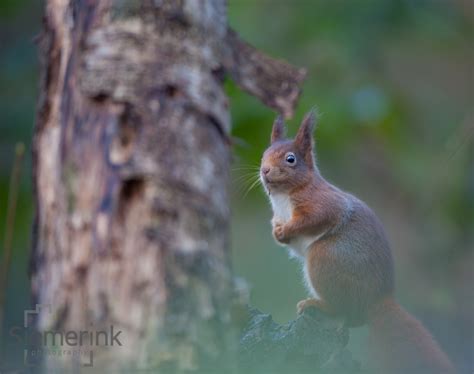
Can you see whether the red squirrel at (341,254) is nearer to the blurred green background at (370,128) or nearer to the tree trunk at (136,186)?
the tree trunk at (136,186)

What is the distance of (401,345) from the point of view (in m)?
4.01

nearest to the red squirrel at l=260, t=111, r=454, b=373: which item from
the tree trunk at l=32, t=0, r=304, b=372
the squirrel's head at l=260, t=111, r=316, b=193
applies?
the squirrel's head at l=260, t=111, r=316, b=193

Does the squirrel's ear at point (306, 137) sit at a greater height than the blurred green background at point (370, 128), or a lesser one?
lesser

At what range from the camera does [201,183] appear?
2629 mm

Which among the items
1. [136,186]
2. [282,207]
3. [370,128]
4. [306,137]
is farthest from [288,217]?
[370,128]

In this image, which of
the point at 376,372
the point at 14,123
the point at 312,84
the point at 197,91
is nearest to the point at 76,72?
the point at 197,91

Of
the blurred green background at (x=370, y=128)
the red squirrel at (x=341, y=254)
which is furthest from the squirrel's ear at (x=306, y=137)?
the blurred green background at (x=370, y=128)

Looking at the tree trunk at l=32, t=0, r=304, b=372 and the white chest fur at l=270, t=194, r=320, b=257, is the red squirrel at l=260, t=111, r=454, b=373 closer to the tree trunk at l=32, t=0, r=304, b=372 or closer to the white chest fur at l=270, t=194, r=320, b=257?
the white chest fur at l=270, t=194, r=320, b=257

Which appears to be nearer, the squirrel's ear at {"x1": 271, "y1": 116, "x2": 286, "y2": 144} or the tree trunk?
the tree trunk

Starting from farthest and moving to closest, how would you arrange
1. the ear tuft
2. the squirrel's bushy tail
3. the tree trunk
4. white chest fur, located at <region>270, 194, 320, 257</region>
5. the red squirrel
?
white chest fur, located at <region>270, 194, 320, 257</region>, the ear tuft, the red squirrel, the squirrel's bushy tail, the tree trunk

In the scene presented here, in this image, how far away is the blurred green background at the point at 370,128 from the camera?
7961 millimetres

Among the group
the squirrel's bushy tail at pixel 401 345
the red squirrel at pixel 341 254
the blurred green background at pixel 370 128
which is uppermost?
the blurred green background at pixel 370 128

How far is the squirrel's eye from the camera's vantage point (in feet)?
14.9

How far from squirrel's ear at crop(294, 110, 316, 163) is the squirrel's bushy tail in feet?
3.15
